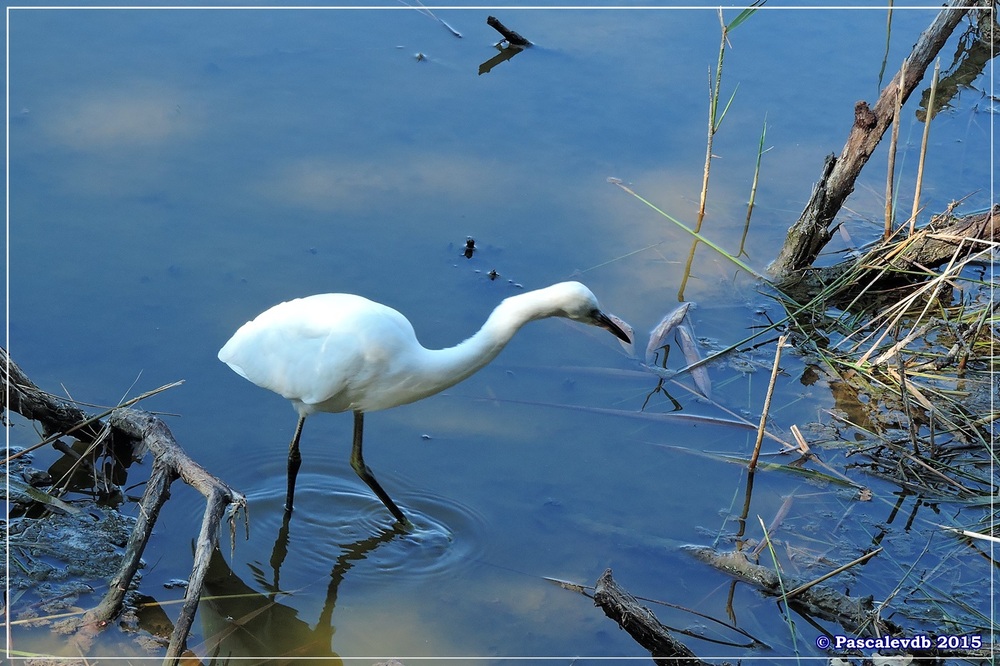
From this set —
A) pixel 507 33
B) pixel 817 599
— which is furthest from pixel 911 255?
pixel 507 33

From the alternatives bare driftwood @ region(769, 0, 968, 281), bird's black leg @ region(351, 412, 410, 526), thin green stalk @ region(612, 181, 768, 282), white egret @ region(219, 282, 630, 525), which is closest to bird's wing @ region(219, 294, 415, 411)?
white egret @ region(219, 282, 630, 525)

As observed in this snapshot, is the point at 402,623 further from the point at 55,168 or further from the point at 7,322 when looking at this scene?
the point at 55,168

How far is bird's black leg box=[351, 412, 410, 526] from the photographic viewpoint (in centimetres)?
462

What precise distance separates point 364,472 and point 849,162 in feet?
11.1

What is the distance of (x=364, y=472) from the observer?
4.66m

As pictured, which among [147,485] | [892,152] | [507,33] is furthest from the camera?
[507,33]

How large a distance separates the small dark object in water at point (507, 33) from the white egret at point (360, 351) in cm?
459

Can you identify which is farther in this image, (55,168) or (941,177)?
(941,177)

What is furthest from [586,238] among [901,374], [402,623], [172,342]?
[402,623]

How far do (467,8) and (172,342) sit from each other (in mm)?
4804

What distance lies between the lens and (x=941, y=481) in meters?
4.86

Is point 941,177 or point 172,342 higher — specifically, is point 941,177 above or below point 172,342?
above

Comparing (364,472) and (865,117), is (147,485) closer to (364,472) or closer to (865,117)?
(364,472)

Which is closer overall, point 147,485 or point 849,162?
point 147,485
